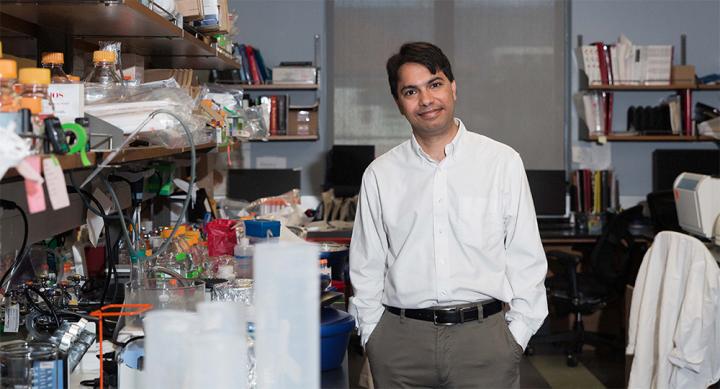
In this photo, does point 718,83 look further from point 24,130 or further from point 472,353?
point 24,130

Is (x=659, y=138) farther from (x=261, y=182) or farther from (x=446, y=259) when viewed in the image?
(x=446, y=259)

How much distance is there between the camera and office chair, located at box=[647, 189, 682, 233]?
5488 mm

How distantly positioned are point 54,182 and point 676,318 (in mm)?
2778

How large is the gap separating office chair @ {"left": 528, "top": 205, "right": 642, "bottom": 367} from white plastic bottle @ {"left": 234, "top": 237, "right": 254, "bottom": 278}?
9.44 feet

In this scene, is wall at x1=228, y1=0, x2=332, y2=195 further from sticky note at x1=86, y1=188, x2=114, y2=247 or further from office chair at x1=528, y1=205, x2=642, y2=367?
sticky note at x1=86, y1=188, x2=114, y2=247

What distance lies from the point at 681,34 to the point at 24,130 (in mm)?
6094

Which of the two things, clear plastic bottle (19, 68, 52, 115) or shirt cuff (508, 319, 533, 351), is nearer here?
clear plastic bottle (19, 68, 52, 115)

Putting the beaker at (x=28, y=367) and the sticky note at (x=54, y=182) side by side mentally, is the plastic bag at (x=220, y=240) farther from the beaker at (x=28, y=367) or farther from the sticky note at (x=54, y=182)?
the sticky note at (x=54, y=182)

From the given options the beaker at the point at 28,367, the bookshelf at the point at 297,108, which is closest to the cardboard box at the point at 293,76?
the bookshelf at the point at 297,108

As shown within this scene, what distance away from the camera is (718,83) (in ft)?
20.4

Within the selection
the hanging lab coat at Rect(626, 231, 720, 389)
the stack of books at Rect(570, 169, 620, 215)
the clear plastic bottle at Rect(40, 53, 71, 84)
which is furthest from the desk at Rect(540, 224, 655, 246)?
the clear plastic bottle at Rect(40, 53, 71, 84)

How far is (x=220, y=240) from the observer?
3121 mm

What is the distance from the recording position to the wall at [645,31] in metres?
6.52

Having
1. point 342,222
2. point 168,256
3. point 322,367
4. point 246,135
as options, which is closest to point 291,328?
point 322,367
